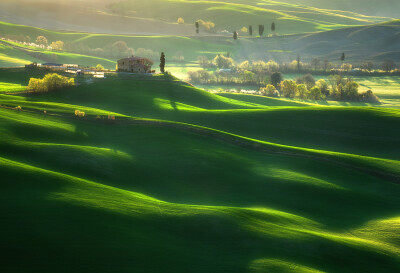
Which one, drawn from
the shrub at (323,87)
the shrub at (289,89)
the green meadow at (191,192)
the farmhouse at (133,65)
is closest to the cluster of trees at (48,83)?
the green meadow at (191,192)

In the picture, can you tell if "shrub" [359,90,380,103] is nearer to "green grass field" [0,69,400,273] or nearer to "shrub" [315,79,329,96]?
"shrub" [315,79,329,96]

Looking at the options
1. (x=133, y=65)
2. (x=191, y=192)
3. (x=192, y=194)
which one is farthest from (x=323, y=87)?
(x=192, y=194)

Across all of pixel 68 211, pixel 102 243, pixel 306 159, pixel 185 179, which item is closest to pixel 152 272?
pixel 102 243

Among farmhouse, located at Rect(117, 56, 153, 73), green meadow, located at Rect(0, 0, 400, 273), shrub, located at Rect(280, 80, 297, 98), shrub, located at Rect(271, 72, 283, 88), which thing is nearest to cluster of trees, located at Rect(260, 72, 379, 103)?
shrub, located at Rect(280, 80, 297, 98)

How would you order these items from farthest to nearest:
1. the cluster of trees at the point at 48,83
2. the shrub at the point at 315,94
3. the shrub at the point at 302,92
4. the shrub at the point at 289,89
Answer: the shrub at the point at 289,89, the shrub at the point at 302,92, the shrub at the point at 315,94, the cluster of trees at the point at 48,83

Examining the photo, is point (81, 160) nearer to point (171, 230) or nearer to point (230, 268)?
point (171, 230)

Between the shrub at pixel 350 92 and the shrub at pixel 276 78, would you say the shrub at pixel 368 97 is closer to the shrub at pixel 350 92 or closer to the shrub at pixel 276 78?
the shrub at pixel 350 92
